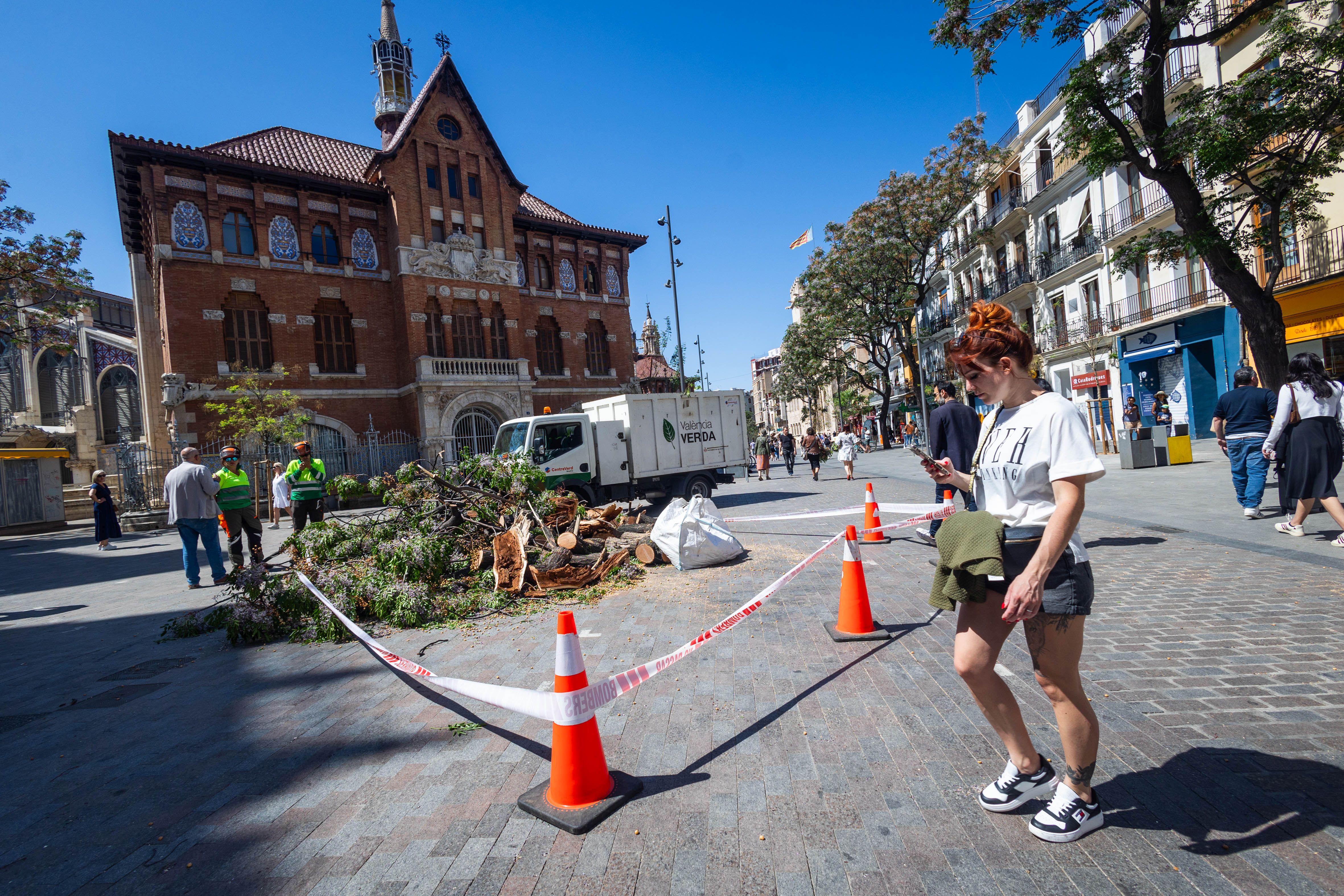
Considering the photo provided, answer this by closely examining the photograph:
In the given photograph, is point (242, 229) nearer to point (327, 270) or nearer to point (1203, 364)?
point (327, 270)

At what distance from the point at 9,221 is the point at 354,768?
22975 millimetres

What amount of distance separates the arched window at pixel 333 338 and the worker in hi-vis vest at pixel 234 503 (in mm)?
18300

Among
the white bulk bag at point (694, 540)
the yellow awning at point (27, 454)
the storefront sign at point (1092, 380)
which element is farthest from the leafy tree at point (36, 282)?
the storefront sign at point (1092, 380)

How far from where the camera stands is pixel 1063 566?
2137 mm

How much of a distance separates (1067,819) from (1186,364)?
25824 mm

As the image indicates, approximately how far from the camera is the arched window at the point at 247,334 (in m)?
24.1

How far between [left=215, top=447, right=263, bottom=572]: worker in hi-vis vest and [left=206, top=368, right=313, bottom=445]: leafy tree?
1372 cm

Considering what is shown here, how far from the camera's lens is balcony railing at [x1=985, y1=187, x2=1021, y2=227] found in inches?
1198

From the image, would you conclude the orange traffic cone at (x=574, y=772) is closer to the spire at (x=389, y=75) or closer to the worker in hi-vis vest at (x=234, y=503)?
the worker in hi-vis vest at (x=234, y=503)

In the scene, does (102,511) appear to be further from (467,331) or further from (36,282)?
(467,331)

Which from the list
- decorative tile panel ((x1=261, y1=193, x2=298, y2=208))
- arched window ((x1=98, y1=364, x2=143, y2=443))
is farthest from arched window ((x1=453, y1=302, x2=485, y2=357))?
arched window ((x1=98, y1=364, x2=143, y2=443))

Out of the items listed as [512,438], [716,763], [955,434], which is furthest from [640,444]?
[716,763]

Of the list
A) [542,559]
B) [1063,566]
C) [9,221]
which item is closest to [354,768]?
[1063,566]

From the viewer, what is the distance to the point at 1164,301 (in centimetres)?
2250
